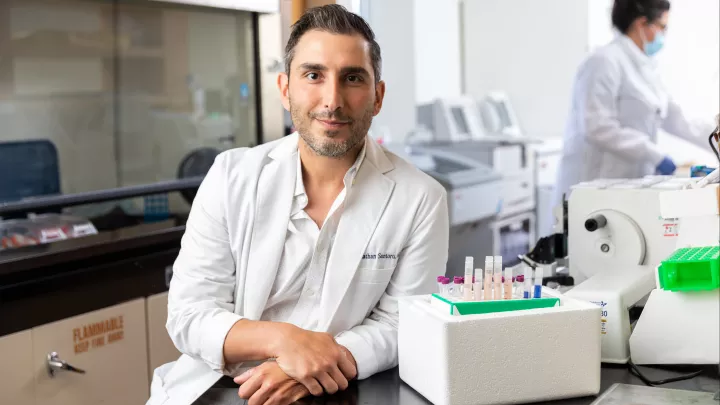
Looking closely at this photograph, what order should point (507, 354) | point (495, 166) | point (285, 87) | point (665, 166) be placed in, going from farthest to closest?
point (495, 166) < point (665, 166) < point (285, 87) < point (507, 354)

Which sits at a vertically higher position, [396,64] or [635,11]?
[635,11]

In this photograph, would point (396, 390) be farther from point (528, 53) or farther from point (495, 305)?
point (528, 53)

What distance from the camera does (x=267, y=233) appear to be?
1541 millimetres

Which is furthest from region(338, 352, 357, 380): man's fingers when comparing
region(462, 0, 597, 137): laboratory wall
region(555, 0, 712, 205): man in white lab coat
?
region(462, 0, 597, 137): laboratory wall

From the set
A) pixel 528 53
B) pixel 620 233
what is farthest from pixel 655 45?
pixel 620 233

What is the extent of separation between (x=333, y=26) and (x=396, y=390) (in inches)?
27.5

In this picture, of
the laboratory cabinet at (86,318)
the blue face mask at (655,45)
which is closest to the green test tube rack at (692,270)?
the laboratory cabinet at (86,318)

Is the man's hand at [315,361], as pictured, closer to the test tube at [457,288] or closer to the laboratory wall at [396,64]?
the test tube at [457,288]

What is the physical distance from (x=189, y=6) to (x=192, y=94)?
313 mm

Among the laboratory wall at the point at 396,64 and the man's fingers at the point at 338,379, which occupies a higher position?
the laboratory wall at the point at 396,64

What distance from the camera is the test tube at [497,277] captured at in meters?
1.19

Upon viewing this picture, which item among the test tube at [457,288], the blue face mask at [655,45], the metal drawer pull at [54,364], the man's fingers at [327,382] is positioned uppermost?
the blue face mask at [655,45]

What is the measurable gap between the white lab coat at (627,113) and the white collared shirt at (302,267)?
2.15 metres

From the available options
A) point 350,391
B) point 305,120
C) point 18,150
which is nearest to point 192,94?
point 18,150
